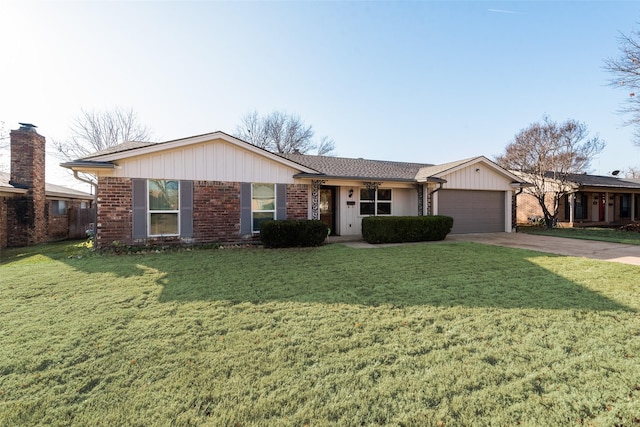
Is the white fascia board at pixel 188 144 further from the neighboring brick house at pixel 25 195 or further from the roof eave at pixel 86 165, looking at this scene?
the neighboring brick house at pixel 25 195

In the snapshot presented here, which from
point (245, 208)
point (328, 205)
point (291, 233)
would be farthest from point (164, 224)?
point (328, 205)

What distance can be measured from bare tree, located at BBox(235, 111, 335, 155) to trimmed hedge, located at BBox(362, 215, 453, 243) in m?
20.6

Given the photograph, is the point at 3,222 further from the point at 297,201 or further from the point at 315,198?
the point at 315,198

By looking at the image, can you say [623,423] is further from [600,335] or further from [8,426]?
[8,426]

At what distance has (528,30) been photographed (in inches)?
404

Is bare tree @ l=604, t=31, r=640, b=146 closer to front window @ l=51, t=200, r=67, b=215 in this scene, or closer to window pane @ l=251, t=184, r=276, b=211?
window pane @ l=251, t=184, r=276, b=211

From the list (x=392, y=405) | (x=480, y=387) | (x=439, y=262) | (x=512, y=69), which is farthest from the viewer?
(x=512, y=69)

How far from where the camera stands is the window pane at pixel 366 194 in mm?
12656

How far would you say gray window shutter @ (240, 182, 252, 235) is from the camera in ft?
31.9

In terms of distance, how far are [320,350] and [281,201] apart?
25.4ft

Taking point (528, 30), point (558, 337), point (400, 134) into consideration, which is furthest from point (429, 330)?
point (400, 134)

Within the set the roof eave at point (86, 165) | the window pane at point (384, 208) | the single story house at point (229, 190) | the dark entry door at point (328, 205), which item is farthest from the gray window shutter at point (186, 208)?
the window pane at point (384, 208)

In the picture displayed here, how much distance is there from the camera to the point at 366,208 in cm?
1278

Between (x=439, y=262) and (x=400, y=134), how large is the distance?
1449cm
